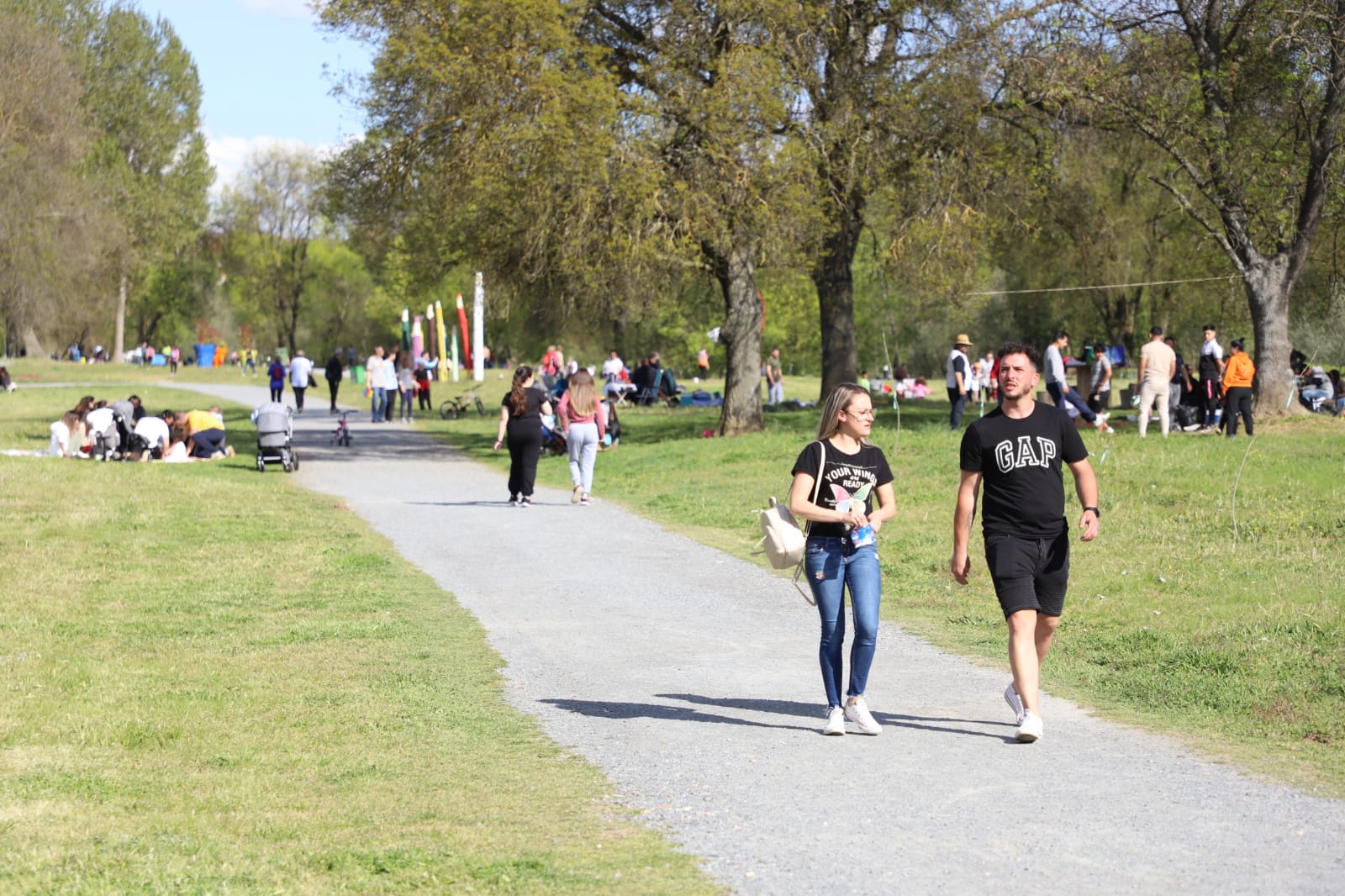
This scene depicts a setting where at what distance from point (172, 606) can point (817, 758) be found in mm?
7289

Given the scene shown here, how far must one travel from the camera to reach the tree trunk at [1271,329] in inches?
1049

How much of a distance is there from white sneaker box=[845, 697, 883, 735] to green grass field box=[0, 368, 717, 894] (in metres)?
1.49

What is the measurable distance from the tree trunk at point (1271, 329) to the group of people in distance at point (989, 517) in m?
20.5

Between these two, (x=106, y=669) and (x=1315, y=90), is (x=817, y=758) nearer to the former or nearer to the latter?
(x=106, y=669)

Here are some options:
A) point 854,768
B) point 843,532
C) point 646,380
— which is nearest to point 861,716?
point 854,768

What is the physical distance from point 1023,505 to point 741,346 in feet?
73.2

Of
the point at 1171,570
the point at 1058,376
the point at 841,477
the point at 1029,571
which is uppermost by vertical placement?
the point at 1058,376

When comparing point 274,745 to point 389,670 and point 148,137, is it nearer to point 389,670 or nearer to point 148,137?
point 389,670

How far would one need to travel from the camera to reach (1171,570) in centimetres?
1327

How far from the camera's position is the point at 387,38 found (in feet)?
88.0

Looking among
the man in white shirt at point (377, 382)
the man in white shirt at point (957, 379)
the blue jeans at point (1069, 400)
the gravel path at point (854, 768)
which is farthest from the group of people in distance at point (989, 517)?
the man in white shirt at point (377, 382)

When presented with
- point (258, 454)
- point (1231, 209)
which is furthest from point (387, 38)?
point (1231, 209)

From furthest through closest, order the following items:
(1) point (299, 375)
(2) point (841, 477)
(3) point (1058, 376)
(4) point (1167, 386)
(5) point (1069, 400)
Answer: (1) point (299, 375)
(5) point (1069, 400)
(3) point (1058, 376)
(4) point (1167, 386)
(2) point (841, 477)

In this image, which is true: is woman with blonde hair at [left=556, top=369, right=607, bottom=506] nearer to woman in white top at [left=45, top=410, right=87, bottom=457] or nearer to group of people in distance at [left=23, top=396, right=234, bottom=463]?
group of people in distance at [left=23, top=396, right=234, bottom=463]
